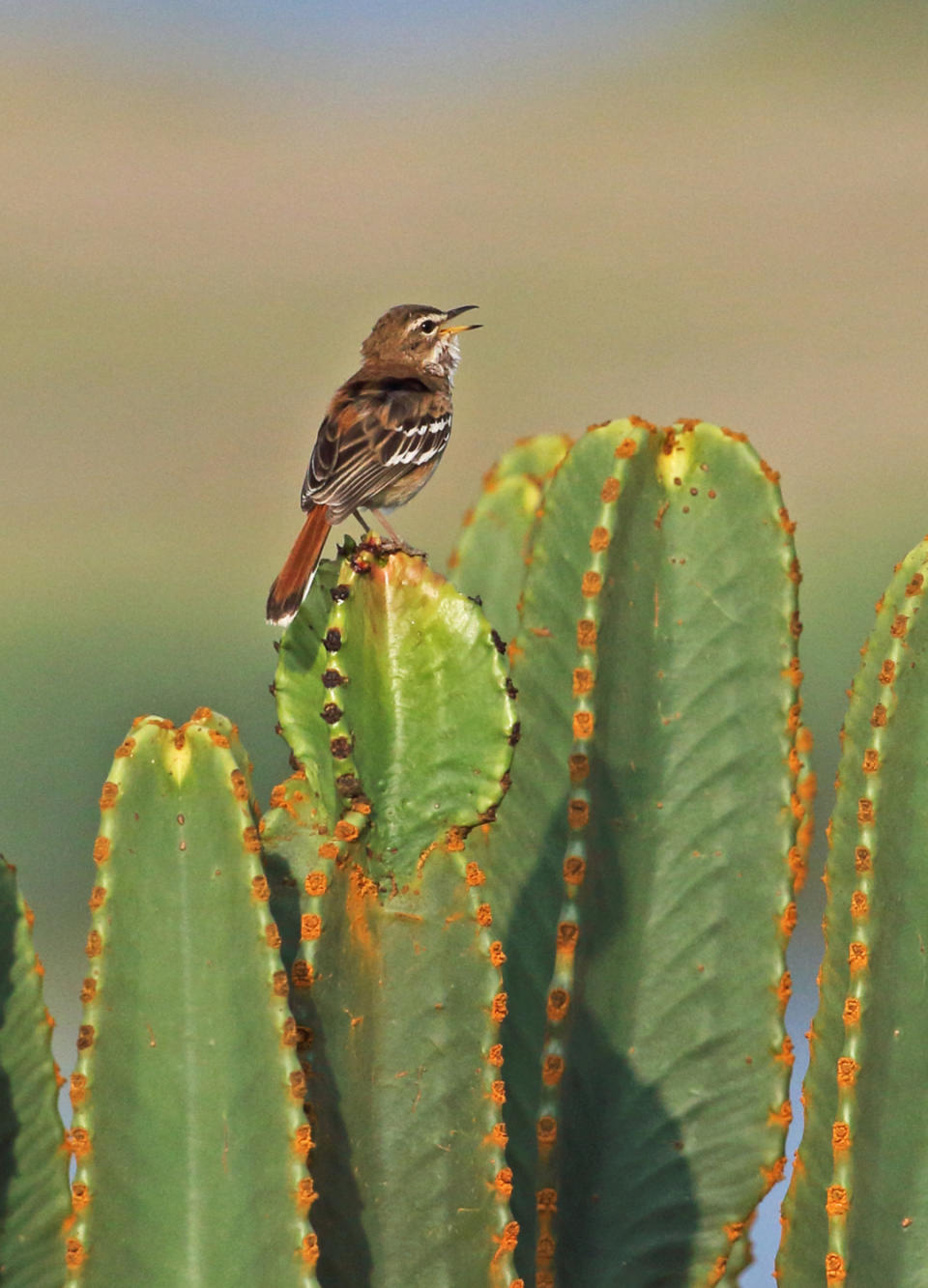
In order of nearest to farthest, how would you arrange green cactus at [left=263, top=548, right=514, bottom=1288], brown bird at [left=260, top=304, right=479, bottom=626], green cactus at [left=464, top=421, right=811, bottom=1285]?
1. green cactus at [left=263, top=548, right=514, bottom=1288]
2. green cactus at [left=464, top=421, right=811, bottom=1285]
3. brown bird at [left=260, top=304, right=479, bottom=626]

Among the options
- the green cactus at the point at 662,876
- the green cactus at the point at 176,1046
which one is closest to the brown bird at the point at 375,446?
the green cactus at the point at 662,876

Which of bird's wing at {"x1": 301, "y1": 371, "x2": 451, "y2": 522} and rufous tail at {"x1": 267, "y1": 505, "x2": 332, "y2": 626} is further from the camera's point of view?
bird's wing at {"x1": 301, "y1": 371, "x2": 451, "y2": 522}

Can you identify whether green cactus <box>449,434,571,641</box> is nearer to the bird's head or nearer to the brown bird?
the brown bird

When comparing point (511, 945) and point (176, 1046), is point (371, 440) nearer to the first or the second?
point (511, 945)

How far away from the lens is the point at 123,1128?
7.99ft

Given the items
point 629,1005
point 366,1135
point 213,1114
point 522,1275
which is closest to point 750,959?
point 629,1005

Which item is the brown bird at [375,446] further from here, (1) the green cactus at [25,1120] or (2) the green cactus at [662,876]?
(1) the green cactus at [25,1120]

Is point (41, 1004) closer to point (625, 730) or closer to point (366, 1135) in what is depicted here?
point (366, 1135)

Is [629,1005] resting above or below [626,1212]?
above

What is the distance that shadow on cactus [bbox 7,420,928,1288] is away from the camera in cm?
242

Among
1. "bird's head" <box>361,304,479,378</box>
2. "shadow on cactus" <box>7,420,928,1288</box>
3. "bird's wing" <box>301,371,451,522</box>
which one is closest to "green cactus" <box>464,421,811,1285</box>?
"shadow on cactus" <box>7,420,928,1288</box>

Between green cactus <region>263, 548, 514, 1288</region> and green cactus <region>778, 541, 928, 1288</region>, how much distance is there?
588 mm

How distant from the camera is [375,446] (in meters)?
5.18

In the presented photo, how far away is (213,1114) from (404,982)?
14.0 inches
